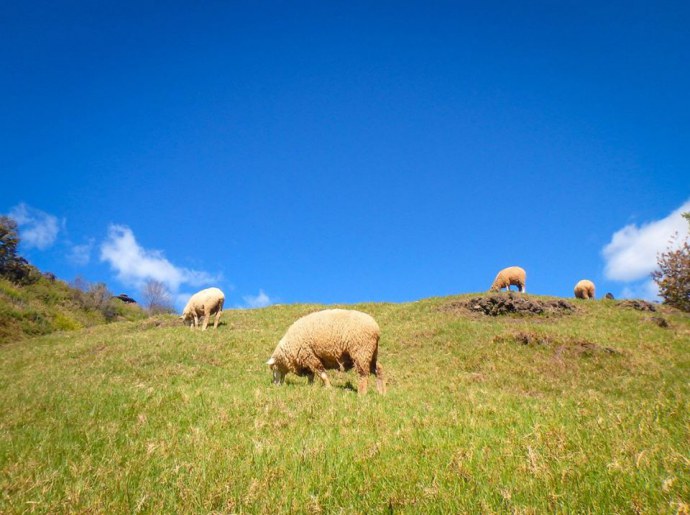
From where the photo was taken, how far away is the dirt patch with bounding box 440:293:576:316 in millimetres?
26984

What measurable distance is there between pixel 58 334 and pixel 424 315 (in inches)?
1167

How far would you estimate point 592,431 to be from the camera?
16.8ft

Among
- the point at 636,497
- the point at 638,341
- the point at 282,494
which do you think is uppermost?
the point at 638,341

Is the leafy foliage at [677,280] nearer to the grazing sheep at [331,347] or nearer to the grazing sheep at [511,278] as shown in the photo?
the grazing sheep at [511,278]

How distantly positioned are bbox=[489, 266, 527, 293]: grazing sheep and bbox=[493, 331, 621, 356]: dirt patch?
2198 centimetres

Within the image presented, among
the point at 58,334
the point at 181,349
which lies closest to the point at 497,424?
the point at 181,349

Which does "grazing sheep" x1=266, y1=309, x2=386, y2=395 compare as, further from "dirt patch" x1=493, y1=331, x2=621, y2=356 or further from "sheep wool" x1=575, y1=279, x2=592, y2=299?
"sheep wool" x1=575, y1=279, x2=592, y2=299

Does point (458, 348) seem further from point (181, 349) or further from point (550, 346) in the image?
point (181, 349)

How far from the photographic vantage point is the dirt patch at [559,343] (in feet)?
57.8

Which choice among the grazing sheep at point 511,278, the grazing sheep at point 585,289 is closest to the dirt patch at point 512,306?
the grazing sheep at point 511,278

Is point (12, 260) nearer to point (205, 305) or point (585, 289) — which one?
point (205, 305)

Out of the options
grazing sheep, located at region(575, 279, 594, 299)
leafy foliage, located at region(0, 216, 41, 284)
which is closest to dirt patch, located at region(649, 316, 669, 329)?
grazing sheep, located at region(575, 279, 594, 299)

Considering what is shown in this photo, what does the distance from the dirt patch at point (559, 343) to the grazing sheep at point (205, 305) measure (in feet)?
61.2

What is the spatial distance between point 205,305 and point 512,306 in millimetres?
21787
